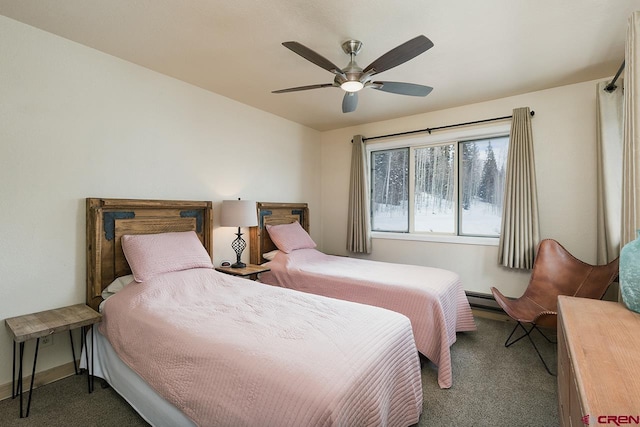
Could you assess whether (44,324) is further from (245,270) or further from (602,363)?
(602,363)

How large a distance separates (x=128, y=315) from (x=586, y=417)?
217 cm

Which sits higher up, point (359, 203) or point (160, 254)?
point (359, 203)

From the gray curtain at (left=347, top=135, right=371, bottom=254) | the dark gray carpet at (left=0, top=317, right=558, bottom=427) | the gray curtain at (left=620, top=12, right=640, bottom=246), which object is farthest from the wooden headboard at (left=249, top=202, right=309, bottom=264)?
the gray curtain at (left=620, top=12, right=640, bottom=246)

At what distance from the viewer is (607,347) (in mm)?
1071

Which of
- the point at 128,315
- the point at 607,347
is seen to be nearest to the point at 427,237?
the point at 607,347

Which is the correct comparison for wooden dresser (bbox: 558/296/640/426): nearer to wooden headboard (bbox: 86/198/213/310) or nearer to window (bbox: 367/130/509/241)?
window (bbox: 367/130/509/241)

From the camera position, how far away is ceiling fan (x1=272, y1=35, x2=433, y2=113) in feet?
5.84

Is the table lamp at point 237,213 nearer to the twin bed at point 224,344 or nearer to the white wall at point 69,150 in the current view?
the white wall at point 69,150

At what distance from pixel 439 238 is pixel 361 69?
241 centimetres

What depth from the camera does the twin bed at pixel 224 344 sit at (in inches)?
44.3

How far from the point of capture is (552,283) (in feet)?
8.88

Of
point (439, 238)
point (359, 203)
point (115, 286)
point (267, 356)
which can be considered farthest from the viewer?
point (359, 203)

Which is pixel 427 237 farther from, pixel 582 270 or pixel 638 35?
pixel 638 35

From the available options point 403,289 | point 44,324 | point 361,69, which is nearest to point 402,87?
point 361,69
